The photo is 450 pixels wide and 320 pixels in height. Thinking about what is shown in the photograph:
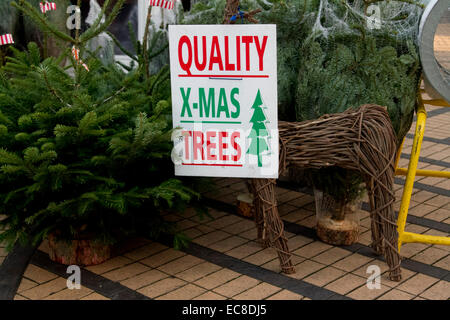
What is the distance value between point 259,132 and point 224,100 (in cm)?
26

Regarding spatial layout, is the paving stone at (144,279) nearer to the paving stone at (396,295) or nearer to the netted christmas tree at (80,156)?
the netted christmas tree at (80,156)

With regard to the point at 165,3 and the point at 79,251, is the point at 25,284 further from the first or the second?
the point at 165,3

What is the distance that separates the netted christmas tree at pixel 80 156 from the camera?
306 centimetres

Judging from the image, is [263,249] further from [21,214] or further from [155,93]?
[21,214]

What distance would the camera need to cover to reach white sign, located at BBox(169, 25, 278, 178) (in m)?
3.13

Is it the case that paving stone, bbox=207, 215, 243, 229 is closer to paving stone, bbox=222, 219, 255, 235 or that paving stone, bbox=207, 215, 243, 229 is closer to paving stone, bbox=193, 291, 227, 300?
paving stone, bbox=222, 219, 255, 235

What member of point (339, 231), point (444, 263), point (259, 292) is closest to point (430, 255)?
point (444, 263)

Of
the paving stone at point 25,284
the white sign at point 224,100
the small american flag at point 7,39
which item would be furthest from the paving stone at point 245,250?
the small american flag at point 7,39

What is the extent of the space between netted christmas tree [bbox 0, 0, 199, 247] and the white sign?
0.14m

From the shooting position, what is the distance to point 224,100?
10.6 ft

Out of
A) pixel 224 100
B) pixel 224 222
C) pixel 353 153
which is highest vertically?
pixel 224 100

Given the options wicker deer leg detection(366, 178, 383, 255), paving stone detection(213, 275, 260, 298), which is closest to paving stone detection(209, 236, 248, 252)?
paving stone detection(213, 275, 260, 298)

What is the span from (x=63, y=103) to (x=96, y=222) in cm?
71
